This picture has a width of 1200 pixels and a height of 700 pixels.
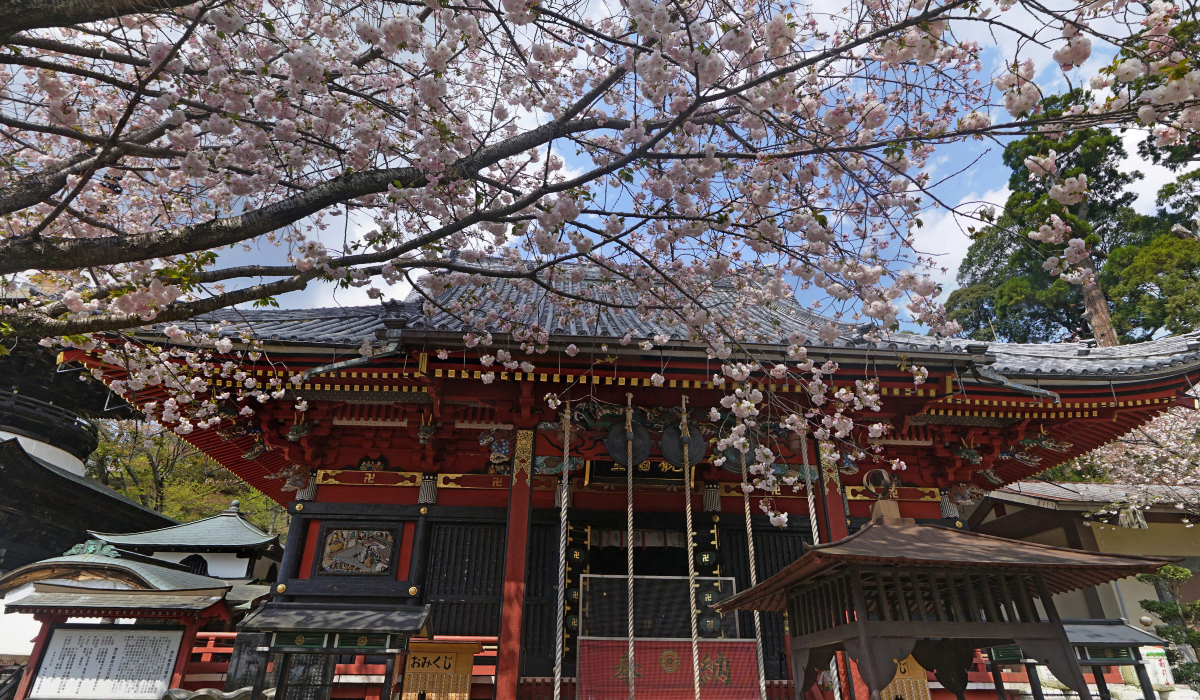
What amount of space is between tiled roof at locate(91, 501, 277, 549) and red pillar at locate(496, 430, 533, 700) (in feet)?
31.5

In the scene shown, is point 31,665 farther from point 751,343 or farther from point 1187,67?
point 1187,67

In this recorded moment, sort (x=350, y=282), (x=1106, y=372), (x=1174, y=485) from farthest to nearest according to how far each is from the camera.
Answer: (x=1174, y=485) → (x=1106, y=372) → (x=350, y=282)

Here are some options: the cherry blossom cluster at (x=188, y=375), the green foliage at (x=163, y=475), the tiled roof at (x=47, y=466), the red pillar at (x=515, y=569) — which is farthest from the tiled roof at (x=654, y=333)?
the green foliage at (x=163, y=475)

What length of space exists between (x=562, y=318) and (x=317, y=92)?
13.6 ft

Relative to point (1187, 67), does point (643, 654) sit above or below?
below

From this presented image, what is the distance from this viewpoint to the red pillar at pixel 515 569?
20.0 ft

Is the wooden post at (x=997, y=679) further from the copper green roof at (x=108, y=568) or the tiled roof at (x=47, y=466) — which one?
the tiled roof at (x=47, y=466)

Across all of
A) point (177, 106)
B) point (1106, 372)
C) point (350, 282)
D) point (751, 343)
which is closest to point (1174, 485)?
point (1106, 372)

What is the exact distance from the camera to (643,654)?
641cm

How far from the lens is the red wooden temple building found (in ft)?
20.6

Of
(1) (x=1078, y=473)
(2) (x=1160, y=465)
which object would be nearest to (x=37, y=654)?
(2) (x=1160, y=465)

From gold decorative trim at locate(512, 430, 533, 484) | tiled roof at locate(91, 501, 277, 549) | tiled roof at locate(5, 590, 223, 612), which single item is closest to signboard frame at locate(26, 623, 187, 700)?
tiled roof at locate(5, 590, 223, 612)

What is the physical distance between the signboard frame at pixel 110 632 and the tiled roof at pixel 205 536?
4.96 metres

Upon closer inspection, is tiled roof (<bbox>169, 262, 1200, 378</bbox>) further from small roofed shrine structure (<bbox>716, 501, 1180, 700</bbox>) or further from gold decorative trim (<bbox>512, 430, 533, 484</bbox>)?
small roofed shrine structure (<bbox>716, 501, 1180, 700</bbox>)
